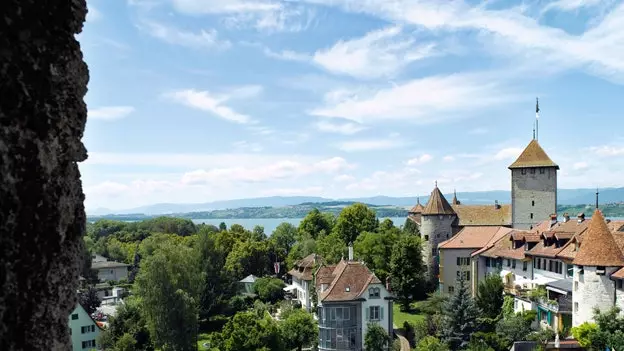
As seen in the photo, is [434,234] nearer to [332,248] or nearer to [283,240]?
[332,248]

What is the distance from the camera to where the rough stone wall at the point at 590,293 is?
3042 centimetres

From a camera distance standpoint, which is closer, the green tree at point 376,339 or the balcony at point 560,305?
the balcony at point 560,305

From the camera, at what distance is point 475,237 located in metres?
52.8

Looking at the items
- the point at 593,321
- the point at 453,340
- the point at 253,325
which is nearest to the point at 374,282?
the point at 453,340

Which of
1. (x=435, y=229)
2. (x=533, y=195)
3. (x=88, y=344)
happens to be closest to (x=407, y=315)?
(x=435, y=229)

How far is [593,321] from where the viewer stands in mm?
30719

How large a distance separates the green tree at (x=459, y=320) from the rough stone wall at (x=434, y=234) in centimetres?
2073

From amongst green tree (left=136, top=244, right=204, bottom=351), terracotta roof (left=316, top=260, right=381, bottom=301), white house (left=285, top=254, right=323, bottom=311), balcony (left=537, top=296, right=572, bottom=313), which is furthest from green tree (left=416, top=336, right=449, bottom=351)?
white house (left=285, top=254, right=323, bottom=311)

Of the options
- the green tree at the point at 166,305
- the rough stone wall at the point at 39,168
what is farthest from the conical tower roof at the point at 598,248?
the rough stone wall at the point at 39,168

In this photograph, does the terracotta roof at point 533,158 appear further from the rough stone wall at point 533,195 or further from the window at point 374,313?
the window at point 374,313

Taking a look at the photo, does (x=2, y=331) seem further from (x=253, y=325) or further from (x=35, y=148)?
(x=253, y=325)

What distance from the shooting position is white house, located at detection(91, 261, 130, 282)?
82.2m

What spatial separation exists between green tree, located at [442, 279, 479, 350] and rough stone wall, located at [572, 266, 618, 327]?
270 inches

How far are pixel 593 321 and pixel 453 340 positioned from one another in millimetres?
9385
